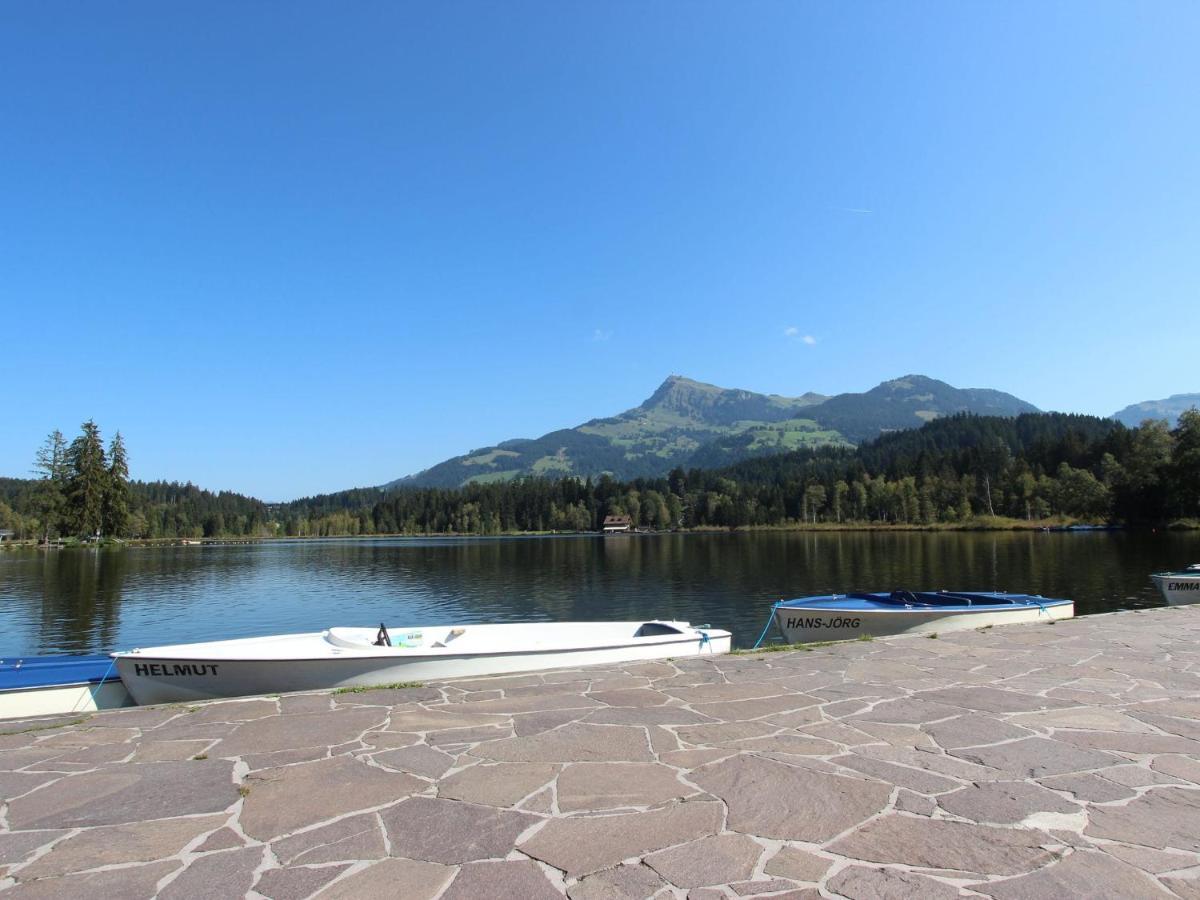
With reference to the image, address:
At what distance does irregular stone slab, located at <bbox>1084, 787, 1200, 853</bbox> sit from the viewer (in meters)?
4.11

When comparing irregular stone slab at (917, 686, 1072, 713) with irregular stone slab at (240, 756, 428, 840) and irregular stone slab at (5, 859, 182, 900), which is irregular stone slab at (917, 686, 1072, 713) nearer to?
irregular stone slab at (240, 756, 428, 840)

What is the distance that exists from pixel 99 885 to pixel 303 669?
8605 millimetres

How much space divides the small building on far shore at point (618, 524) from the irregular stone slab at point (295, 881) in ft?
576

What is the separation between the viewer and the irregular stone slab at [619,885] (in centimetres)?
360

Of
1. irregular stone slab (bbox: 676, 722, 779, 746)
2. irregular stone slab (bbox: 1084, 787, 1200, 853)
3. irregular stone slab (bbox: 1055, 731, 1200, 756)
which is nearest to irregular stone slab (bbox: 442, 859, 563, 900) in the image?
irregular stone slab (bbox: 676, 722, 779, 746)

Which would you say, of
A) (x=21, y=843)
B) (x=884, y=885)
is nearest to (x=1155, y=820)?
(x=884, y=885)

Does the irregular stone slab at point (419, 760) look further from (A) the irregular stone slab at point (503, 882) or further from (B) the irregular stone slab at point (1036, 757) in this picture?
(B) the irregular stone slab at point (1036, 757)

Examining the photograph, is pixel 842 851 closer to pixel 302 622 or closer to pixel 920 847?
pixel 920 847

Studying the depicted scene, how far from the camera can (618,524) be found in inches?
7072

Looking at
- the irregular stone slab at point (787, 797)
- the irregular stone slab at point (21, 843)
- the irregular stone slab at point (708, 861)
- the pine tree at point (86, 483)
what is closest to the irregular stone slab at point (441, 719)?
the irregular stone slab at point (787, 797)

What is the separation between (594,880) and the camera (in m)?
3.77

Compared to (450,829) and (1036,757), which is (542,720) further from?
(1036,757)

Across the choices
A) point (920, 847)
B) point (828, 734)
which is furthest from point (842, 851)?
point (828, 734)

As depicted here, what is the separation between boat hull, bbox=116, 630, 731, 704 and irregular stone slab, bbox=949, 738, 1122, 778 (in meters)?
7.35
